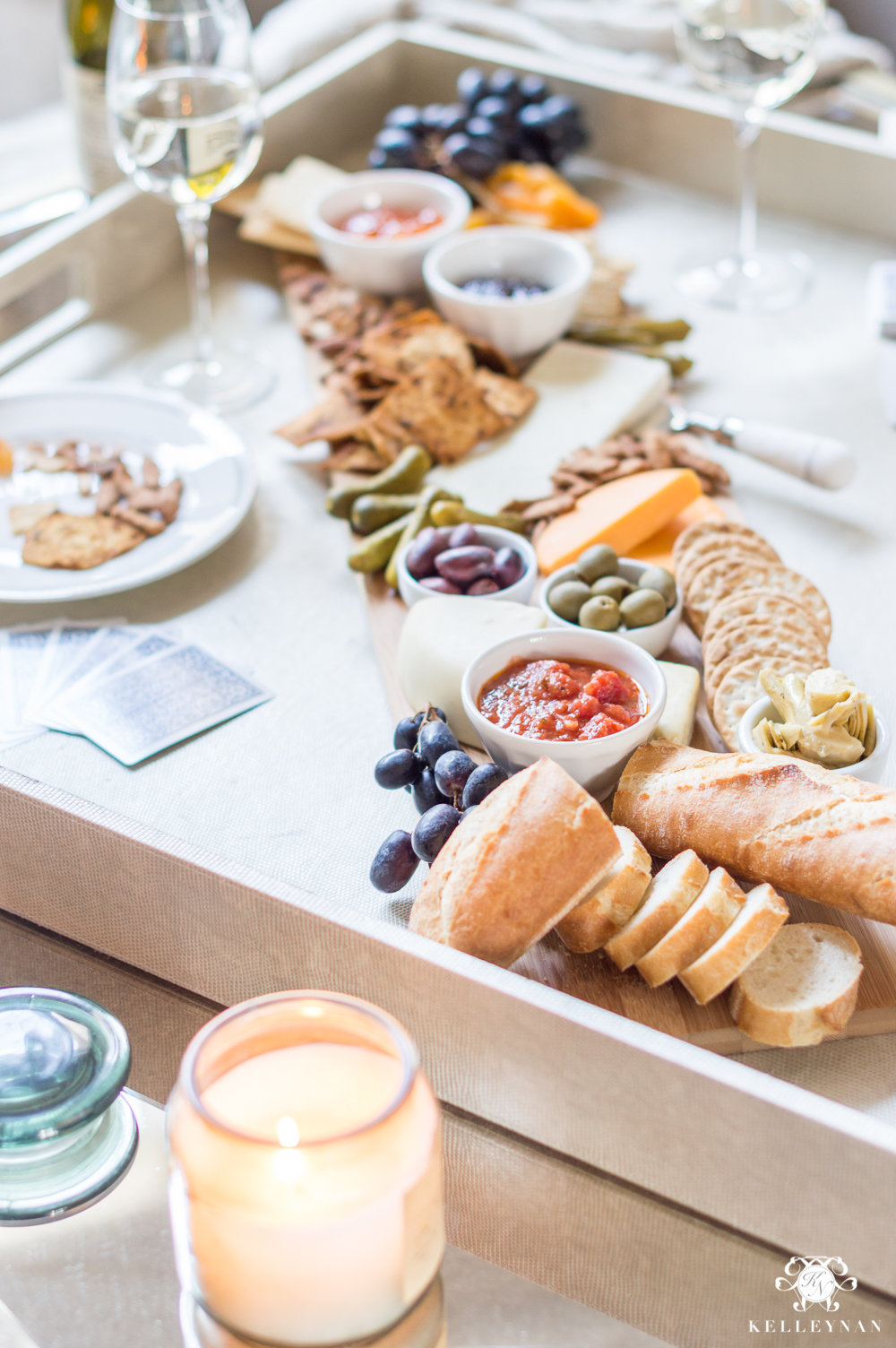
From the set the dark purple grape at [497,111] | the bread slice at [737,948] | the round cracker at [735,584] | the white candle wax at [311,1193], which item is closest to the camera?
the white candle wax at [311,1193]

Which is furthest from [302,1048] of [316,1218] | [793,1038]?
[793,1038]

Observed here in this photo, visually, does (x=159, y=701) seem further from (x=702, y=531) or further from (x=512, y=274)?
(x=512, y=274)

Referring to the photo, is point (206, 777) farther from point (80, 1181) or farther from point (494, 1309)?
point (494, 1309)

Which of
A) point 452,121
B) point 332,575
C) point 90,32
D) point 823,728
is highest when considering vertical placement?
point 90,32

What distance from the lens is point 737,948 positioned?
0.69m

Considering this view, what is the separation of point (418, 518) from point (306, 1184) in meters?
0.73

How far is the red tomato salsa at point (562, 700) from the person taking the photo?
0.84 m

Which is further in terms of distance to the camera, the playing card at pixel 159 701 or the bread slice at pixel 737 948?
the playing card at pixel 159 701

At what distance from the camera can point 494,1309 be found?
594 millimetres

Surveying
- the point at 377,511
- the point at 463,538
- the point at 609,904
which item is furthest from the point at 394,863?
the point at 377,511

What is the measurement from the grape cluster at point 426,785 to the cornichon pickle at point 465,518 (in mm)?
281

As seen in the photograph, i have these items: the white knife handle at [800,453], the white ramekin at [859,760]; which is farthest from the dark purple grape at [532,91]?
the white ramekin at [859,760]


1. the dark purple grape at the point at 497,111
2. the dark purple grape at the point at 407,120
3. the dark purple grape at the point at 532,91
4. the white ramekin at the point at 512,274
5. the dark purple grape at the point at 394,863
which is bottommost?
the dark purple grape at the point at 394,863

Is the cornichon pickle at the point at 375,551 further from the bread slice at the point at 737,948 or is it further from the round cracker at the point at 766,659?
the bread slice at the point at 737,948
